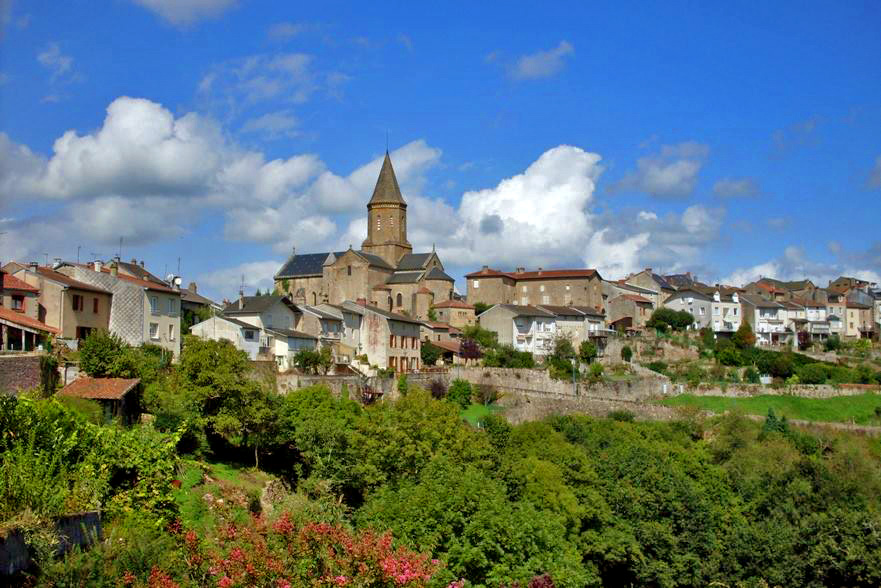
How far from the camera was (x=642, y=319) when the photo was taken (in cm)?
8494

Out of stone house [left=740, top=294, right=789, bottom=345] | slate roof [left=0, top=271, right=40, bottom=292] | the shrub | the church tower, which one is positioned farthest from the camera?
the church tower

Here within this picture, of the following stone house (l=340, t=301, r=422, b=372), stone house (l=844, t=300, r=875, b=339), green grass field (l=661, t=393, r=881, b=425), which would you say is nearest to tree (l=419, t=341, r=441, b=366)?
stone house (l=340, t=301, r=422, b=372)

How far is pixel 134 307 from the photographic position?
43031 millimetres

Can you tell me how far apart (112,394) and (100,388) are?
73cm

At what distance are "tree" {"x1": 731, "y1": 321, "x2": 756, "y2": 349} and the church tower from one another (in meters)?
32.7

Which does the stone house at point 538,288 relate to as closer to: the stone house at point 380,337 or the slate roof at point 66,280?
the stone house at point 380,337

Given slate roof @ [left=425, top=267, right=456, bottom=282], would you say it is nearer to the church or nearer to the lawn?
the church

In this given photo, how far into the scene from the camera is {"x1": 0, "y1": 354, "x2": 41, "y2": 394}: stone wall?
94.6 feet

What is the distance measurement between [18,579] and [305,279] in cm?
7633

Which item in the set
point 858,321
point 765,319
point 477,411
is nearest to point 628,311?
point 765,319

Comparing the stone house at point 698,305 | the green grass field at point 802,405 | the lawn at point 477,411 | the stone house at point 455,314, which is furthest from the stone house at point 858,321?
the lawn at point 477,411

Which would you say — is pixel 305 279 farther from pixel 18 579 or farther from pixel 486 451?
pixel 18 579

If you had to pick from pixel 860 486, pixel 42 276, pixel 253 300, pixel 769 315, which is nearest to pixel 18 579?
pixel 42 276

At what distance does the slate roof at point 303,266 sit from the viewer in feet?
287
